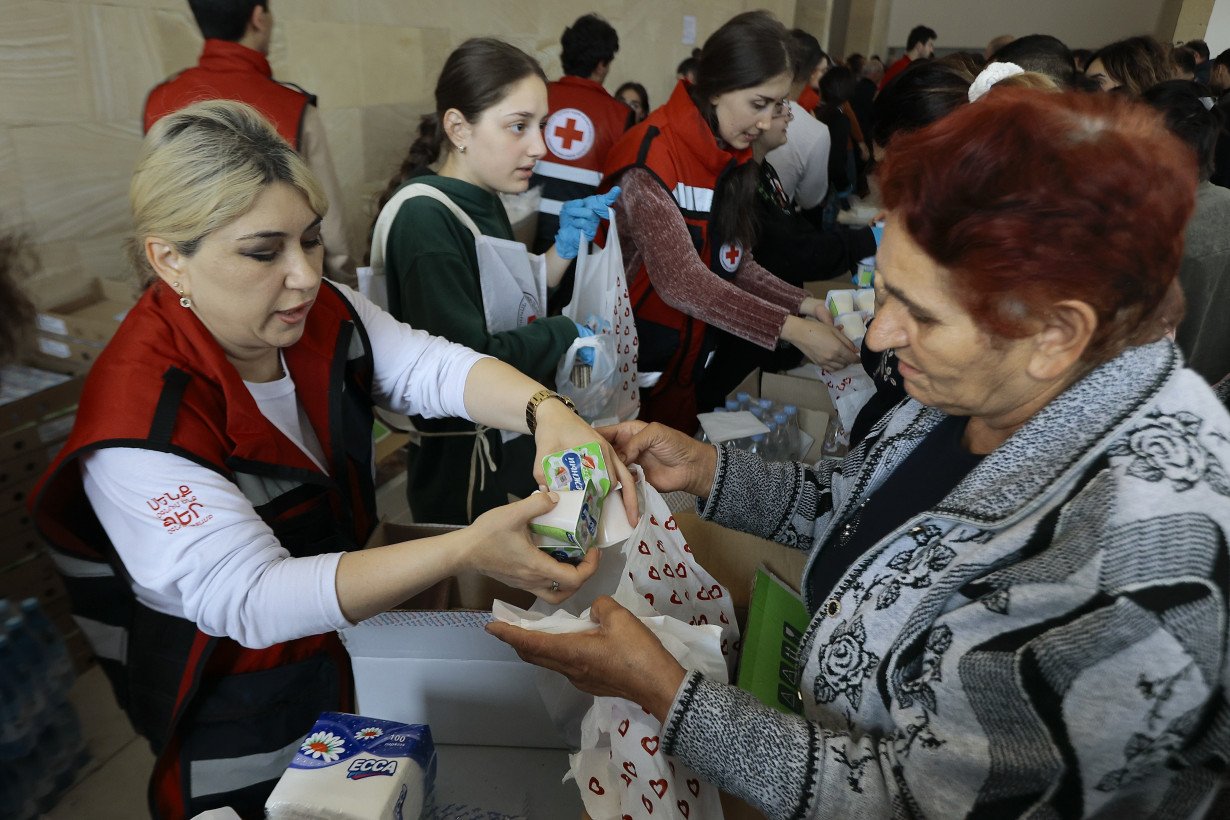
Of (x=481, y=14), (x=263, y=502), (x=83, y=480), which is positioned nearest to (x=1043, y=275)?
(x=263, y=502)

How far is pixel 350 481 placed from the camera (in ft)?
4.99

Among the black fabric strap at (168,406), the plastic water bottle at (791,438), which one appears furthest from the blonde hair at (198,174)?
the plastic water bottle at (791,438)

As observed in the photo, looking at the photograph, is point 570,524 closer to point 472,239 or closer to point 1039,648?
point 1039,648

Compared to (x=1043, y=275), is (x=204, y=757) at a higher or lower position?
lower

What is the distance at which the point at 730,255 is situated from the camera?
9.08 feet

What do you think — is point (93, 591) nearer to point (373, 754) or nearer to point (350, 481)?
point (350, 481)

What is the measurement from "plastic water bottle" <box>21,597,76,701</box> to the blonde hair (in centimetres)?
57

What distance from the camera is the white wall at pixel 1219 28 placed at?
1214 cm

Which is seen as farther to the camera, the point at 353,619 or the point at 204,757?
the point at 204,757

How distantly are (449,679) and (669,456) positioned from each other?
25.0 inches

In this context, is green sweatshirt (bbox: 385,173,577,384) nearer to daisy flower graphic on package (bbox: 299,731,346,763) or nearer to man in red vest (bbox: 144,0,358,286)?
man in red vest (bbox: 144,0,358,286)

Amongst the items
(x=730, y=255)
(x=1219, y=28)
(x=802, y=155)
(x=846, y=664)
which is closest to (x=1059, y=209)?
(x=846, y=664)

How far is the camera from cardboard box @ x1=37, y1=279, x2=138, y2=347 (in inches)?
90.0

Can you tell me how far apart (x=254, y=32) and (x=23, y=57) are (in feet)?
2.33
